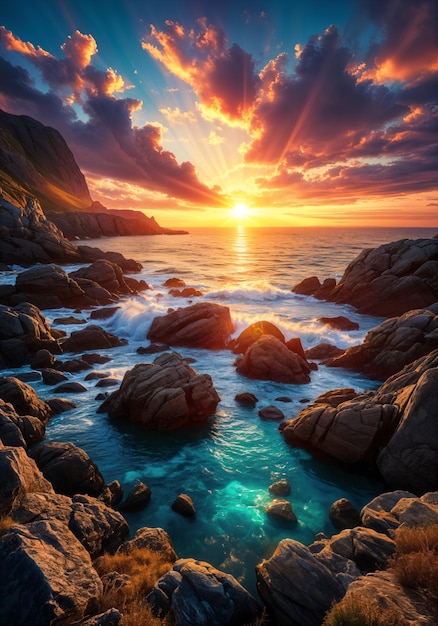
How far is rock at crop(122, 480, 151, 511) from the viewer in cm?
1509

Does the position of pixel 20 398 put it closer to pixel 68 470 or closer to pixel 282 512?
pixel 68 470

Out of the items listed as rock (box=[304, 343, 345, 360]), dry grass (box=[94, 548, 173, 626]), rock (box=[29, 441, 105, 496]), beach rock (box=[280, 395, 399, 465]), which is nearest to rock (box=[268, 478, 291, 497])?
beach rock (box=[280, 395, 399, 465])

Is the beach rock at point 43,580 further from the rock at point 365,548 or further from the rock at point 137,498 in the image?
the rock at point 365,548

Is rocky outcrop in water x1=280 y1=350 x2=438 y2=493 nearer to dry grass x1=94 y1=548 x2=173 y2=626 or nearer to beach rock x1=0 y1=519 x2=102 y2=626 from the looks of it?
dry grass x1=94 y1=548 x2=173 y2=626

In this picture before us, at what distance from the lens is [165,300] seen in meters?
58.1

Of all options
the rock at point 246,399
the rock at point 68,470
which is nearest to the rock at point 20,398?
the rock at point 68,470

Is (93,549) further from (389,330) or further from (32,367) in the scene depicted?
(389,330)

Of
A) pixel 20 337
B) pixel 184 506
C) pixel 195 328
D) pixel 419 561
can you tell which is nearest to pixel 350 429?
pixel 184 506

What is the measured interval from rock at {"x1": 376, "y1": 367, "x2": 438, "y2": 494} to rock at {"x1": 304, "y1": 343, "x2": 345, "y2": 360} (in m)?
17.7

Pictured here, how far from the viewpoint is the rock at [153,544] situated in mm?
11073

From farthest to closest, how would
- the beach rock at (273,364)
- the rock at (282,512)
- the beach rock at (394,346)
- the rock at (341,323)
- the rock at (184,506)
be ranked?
the rock at (341,323) < the beach rock at (273,364) < the beach rock at (394,346) < the rock at (184,506) < the rock at (282,512)

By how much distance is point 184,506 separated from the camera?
15094 mm

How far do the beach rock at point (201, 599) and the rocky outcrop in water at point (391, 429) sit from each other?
10.4m

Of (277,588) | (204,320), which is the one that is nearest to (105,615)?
(277,588)
